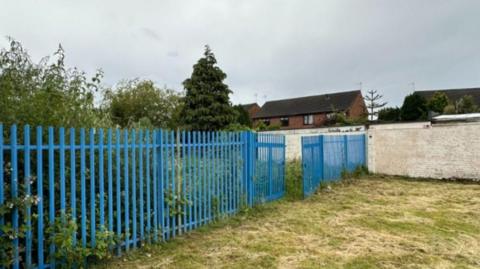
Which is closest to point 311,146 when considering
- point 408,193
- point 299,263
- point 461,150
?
point 408,193

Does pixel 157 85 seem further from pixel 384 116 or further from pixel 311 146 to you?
pixel 384 116

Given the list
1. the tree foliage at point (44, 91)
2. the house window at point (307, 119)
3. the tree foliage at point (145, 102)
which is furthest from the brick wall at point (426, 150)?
the house window at point (307, 119)

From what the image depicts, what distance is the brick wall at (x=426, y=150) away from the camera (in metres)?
10.4

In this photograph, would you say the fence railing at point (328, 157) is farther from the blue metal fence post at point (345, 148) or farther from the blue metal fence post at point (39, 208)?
the blue metal fence post at point (39, 208)

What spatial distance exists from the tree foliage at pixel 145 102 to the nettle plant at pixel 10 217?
18326mm

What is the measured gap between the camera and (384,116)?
30422 millimetres

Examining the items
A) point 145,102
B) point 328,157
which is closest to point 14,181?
point 328,157

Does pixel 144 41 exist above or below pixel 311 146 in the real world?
above

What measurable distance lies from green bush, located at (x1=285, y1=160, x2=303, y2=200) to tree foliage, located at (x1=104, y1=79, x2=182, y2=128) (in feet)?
47.5

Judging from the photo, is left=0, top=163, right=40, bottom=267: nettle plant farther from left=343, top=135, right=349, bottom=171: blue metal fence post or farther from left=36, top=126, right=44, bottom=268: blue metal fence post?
left=343, top=135, right=349, bottom=171: blue metal fence post

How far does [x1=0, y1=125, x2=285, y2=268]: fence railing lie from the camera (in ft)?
9.79

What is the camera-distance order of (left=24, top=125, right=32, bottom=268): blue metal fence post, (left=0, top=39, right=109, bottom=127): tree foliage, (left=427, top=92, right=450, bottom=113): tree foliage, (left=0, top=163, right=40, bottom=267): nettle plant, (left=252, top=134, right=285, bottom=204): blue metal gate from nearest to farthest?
(left=0, top=163, right=40, bottom=267): nettle plant
(left=24, top=125, right=32, bottom=268): blue metal fence post
(left=0, top=39, right=109, bottom=127): tree foliage
(left=252, top=134, right=285, bottom=204): blue metal gate
(left=427, top=92, right=450, bottom=113): tree foliage

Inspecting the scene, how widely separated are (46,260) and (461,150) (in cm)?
1246

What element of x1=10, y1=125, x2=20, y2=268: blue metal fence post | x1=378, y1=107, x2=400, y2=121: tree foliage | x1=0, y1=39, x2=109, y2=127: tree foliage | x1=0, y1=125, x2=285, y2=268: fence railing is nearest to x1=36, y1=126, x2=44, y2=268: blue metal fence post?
x1=0, y1=125, x2=285, y2=268: fence railing
